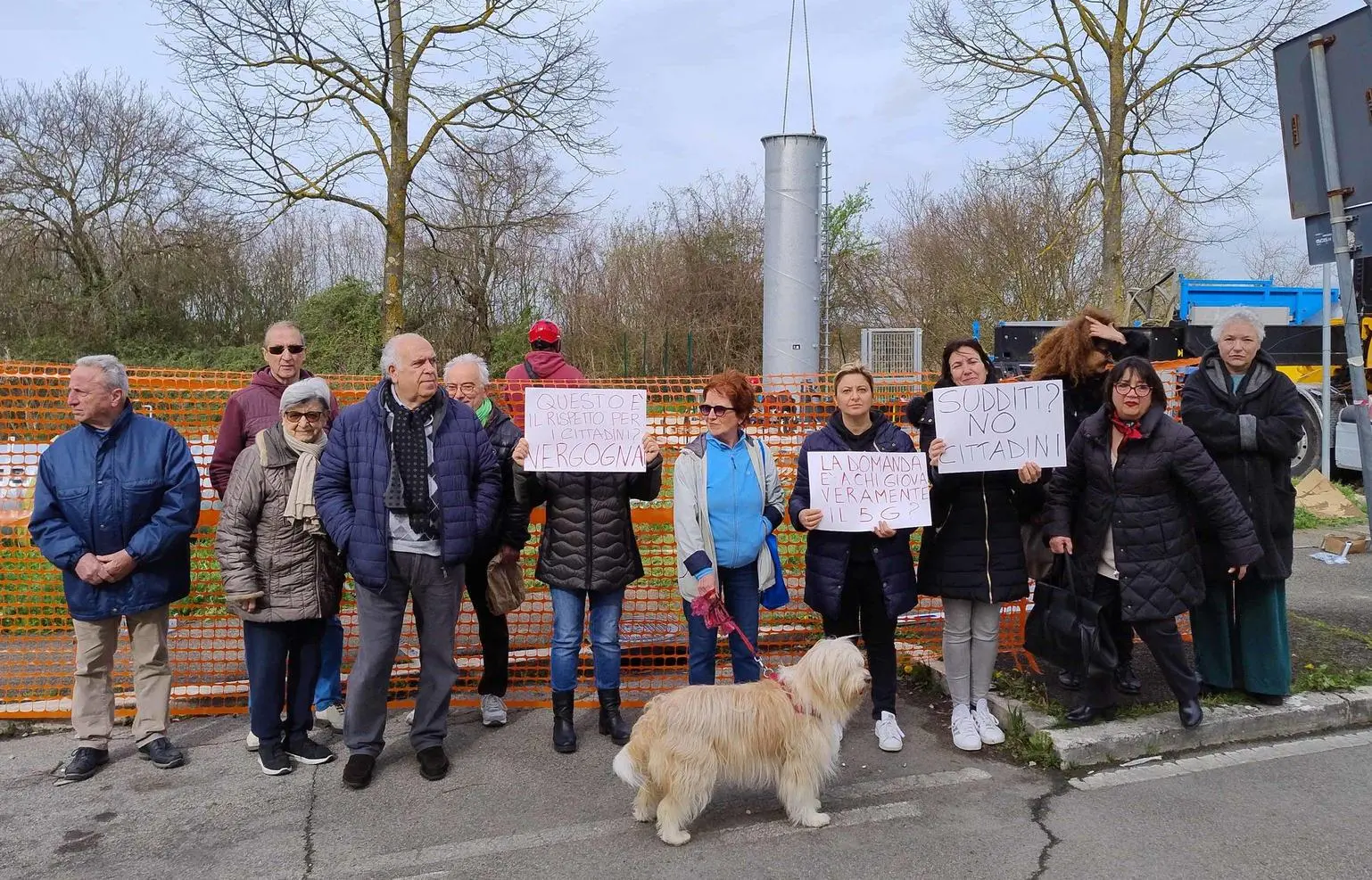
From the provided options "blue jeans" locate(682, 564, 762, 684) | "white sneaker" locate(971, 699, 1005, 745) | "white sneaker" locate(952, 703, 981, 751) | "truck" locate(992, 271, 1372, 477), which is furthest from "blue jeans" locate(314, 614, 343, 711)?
"truck" locate(992, 271, 1372, 477)

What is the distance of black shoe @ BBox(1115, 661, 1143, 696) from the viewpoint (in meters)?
4.78

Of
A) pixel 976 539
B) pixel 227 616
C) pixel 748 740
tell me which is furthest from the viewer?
pixel 227 616

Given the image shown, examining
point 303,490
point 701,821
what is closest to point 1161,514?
point 701,821

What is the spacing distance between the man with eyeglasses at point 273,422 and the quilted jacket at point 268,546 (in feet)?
1.23

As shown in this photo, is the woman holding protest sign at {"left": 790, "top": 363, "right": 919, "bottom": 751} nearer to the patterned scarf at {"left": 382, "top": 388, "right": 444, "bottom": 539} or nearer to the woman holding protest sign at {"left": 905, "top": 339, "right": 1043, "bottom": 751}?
the woman holding protest sign at {"left": 905, "top": 339, "right": 1043, "bottom": 751}

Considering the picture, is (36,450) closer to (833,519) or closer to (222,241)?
(833,519)

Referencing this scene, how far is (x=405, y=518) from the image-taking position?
159 inches

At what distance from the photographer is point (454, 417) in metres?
4.18

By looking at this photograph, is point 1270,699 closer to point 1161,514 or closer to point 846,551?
point 1161,514

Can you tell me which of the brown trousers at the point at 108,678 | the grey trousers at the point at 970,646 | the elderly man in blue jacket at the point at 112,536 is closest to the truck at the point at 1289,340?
the grey trousers at the point at 970,646

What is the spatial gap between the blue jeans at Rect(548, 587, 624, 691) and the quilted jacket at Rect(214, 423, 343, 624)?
112cm

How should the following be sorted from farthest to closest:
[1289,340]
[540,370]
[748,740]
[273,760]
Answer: [1289,340] → [540,370] → [273,760] → [748,740]

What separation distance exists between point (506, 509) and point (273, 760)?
158cm

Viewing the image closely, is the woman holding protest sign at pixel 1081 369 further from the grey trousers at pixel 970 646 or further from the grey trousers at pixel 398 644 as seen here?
the grey trousers at pixel 398 644
